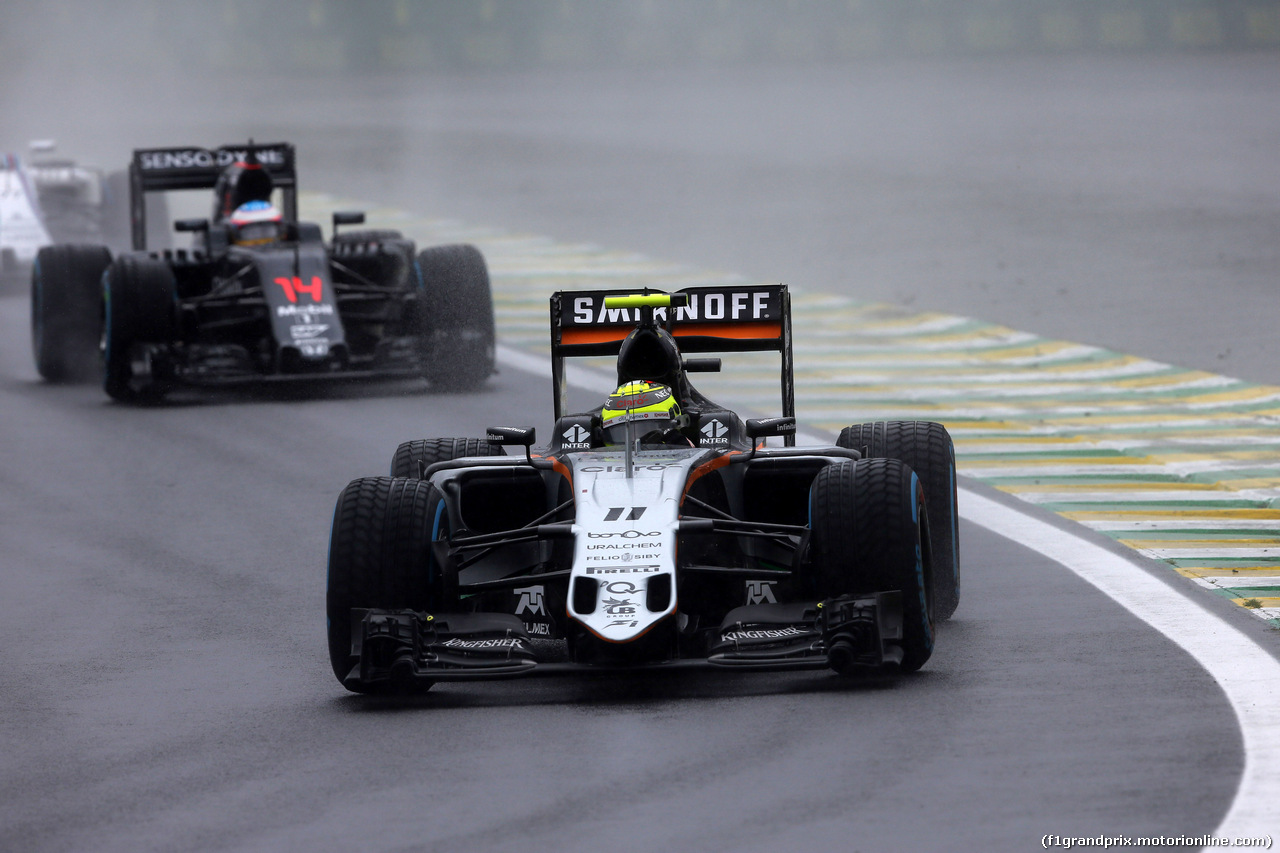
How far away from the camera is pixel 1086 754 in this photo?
760 cm

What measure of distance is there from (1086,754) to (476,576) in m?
3.05

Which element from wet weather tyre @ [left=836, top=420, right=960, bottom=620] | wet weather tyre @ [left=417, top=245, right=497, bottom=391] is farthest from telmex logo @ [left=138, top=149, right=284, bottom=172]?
wet weather tyre @ [left=836, top=420, right=960, bottom=620]

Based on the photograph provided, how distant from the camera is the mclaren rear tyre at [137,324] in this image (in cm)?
1758

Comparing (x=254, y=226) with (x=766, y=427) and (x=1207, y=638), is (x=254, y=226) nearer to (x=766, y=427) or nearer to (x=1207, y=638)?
(x=766, y=427)

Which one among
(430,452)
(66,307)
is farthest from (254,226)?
(430,452)

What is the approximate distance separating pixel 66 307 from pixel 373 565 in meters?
11.3

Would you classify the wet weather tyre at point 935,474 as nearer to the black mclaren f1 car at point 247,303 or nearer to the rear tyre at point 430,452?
the rear tyre at point 430,452

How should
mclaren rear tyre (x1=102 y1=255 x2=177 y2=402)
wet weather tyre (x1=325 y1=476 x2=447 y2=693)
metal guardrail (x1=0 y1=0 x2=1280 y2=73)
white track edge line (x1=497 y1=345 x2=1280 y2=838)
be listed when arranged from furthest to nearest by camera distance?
1. metal guardrail (x1=0 y1=0 x2=1280 y2=73)
2. mclaren rear tyre (x1=102 y1=255 x2=177 y2=402)
3. wet weather tyre (x1=325 y1=476 x2=447 y2=693)
4. white track edge line (x1=497 y1=345 x2=1280 y2=838)

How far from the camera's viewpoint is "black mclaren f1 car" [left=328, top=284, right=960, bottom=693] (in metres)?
8.53

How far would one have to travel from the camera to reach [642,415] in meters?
9.77

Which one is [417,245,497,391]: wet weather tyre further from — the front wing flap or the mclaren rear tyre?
the front wing flap

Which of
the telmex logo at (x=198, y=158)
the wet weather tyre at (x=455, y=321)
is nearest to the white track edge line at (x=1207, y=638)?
the wet weather tyre at (x=455, y=321)

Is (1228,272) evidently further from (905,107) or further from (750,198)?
(905,107)

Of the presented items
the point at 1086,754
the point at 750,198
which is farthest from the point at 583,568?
the point at 750,198
